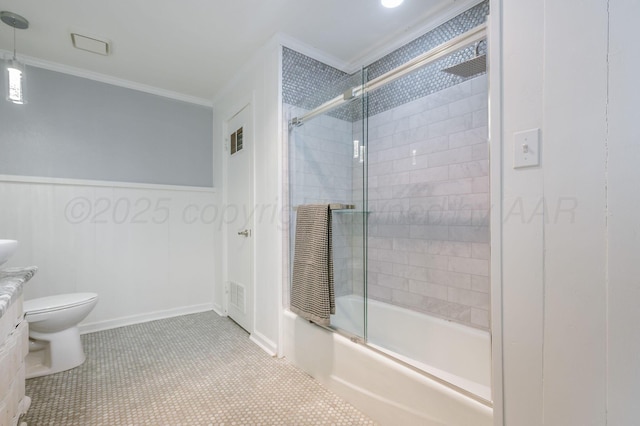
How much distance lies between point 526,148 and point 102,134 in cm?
321

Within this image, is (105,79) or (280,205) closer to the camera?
(280,205)

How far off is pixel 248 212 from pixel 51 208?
1610 millimetres

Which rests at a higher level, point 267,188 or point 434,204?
point 267,188

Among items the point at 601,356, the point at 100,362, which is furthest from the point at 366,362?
the point at 100,362

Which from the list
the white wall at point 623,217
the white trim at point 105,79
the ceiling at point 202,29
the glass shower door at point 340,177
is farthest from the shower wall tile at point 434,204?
the white trim at point 105,79

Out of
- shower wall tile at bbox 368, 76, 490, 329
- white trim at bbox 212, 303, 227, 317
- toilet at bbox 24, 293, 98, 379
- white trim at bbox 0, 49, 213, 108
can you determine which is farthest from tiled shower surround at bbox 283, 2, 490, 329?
toilet at bbox 24, 293, 98, 379

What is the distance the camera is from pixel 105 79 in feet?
8.87

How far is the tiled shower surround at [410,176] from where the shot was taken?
1771 mm

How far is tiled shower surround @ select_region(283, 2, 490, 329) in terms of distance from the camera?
177 centimetres

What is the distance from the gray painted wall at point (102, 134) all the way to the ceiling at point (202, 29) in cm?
26

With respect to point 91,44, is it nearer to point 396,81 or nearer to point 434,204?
point 396,81

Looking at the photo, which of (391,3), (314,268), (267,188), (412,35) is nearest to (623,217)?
(314,268)

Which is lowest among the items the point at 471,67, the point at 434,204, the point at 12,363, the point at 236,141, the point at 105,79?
the point at 12,363

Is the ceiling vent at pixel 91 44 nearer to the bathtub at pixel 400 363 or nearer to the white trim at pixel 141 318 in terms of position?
the white trim at pixel 141 318
